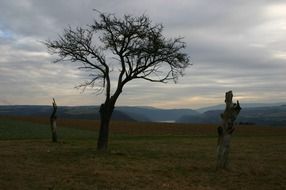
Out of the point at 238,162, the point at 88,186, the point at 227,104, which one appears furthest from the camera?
the point at 238,162

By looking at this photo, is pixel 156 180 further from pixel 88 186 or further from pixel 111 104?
pixel 111 104

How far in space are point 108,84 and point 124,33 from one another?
3.39 m

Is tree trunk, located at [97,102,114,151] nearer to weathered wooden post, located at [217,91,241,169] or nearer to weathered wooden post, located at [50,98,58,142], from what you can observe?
weathered wooden post, located at [217,91,241,169]

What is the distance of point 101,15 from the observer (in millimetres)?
29500

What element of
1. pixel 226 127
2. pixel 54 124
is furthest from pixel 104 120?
pixel 54 124

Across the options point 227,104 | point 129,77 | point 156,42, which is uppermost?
point 156,42

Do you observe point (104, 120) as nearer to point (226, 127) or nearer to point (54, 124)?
point (226, 127)

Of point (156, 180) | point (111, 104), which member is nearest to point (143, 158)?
point (111, 104)

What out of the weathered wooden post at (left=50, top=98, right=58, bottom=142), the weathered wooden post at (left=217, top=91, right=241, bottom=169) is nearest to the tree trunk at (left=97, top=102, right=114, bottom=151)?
the weathered wooden post at (left=217, top=91, right=241, bottom=169)

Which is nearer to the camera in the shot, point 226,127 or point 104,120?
point 226,127

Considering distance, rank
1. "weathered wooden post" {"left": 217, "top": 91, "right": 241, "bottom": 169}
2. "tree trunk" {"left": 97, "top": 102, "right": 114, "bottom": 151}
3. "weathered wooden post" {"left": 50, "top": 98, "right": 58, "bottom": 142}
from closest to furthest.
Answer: "weathered wooden post" {"left": 217, "top": 91, "right": 241, "bottom": 169} → "tree trunk" {"left": 97, "top": 102, "right": 114, "bottom": 151} → "weathered wooden post" {"left": 50, "top": 98, "right": 58, "bottom": 142}

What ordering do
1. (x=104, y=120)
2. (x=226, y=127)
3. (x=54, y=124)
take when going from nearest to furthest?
(x=226, y=127) < (x=104, y=120) < (x=54, y=124)

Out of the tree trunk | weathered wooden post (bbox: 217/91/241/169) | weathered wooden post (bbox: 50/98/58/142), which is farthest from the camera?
weathered wooden post (bbox: 50/98/58/142)

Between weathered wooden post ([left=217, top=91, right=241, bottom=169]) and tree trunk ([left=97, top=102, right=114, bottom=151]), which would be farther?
tree trunk ([left=97, top=102, right=114, bottom=151])
